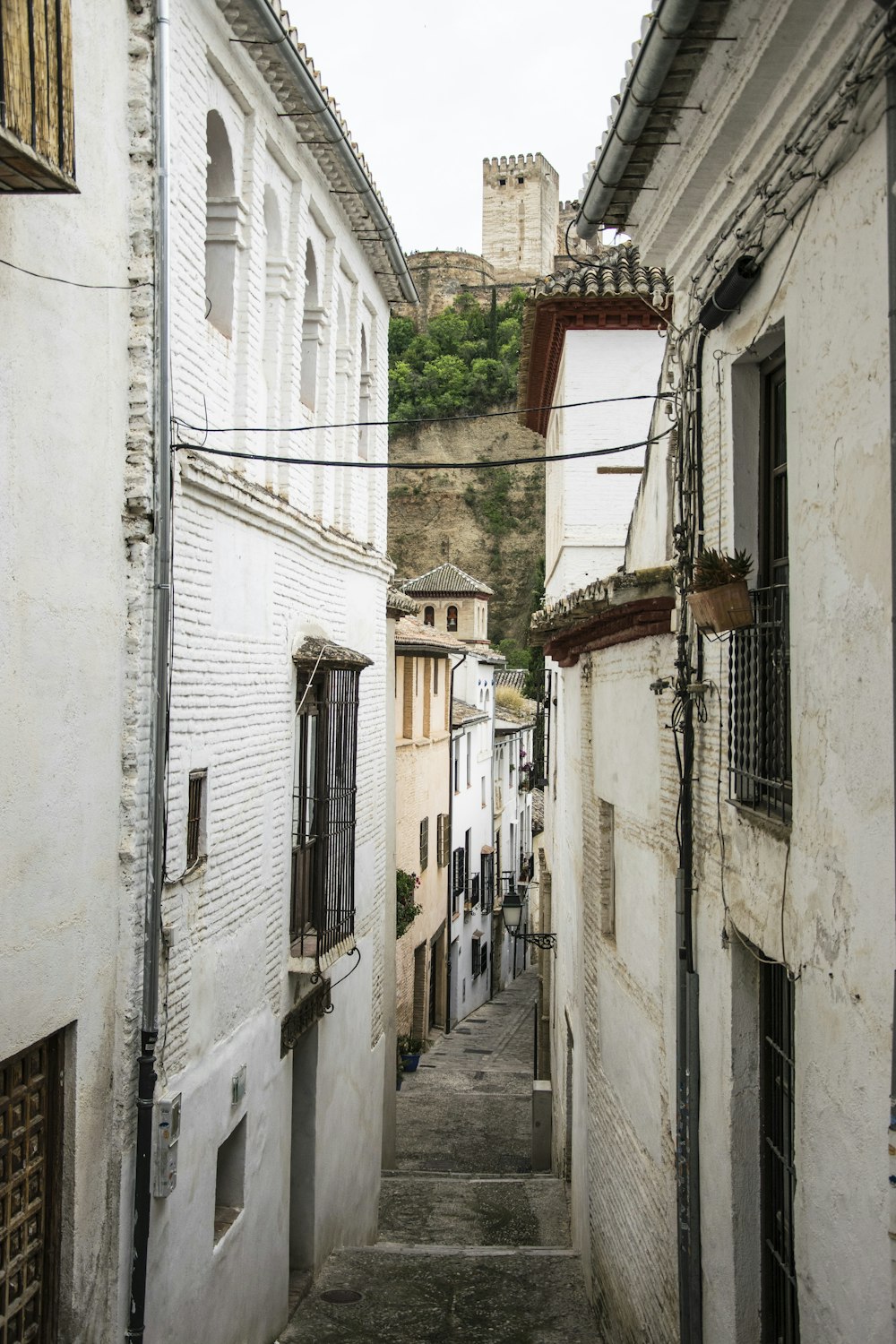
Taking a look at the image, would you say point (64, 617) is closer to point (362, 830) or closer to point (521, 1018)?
point (362, 830)

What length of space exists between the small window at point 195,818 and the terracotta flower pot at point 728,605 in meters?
3.47

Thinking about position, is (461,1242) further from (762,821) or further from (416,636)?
(762,821)

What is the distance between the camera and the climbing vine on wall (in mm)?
57000

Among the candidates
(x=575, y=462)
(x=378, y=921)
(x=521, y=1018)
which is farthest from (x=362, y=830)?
(x=521, y=1018)

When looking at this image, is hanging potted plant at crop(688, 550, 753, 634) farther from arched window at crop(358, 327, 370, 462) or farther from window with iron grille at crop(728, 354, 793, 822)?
arched window at crop(358, 327, 370, 462)

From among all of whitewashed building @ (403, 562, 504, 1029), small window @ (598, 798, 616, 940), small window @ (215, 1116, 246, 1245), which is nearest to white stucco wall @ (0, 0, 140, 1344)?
small window @ (215, 1116, 246, 1245)

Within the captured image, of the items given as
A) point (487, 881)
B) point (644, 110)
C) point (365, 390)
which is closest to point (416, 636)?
point (365, 390)

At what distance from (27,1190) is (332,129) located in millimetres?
7190

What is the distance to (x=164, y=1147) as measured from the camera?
6.66 meters

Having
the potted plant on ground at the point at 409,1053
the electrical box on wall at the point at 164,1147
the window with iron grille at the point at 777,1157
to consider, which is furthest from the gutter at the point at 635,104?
the potted plant on ground at the point at 409,1053

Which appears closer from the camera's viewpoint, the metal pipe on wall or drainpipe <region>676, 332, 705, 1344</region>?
drainpipe <region>676, 332, 705, 1344</region>

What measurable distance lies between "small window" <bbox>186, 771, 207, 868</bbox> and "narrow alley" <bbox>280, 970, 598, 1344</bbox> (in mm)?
4236

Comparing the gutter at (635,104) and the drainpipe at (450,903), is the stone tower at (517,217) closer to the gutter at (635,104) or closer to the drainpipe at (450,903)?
the drainpipe at (450,903)

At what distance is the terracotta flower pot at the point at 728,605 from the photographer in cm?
514
